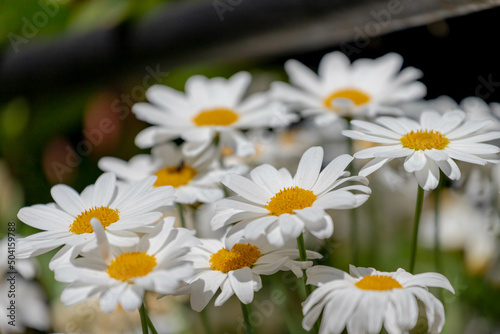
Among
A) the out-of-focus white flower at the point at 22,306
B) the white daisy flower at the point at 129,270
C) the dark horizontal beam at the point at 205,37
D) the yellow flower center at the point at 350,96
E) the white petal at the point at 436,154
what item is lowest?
the out-of-focus white flower at the point at 22,306

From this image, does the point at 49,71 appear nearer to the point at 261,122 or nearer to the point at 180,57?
the point at 180,57

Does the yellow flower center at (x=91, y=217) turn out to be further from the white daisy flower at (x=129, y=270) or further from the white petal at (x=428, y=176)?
the white petal at (x=428, y=176)

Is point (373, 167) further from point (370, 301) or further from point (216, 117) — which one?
point (216, 117)

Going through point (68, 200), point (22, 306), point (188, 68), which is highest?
point (188, 68)

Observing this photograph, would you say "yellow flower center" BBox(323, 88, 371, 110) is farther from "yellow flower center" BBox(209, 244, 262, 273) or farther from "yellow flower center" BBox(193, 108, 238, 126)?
"yellow flower center" BBox(209, 244, 262, 273)

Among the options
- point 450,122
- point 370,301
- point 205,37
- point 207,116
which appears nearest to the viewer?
point 370,301

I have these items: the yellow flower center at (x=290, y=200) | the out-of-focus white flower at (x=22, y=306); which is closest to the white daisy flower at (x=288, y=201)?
the yellow flower center at (x=290, y=200)

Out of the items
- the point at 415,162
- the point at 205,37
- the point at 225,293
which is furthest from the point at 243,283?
the point at 205,37
